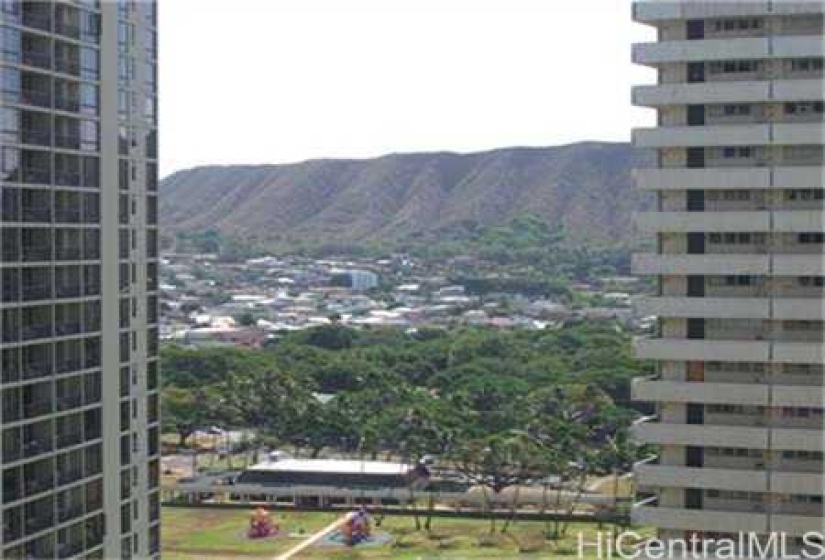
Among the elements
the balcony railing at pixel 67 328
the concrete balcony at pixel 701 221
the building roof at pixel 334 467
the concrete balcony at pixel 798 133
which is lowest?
the building roof at pixel 334 467

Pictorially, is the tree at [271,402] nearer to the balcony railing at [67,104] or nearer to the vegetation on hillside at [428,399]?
the vegetation on hillside at [428,399]

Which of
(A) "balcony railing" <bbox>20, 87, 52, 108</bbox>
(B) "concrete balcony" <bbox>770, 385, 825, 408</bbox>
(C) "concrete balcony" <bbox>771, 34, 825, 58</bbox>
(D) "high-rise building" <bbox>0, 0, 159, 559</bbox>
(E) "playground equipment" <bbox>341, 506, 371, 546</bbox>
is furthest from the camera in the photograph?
(E) "playground equipment" <bbox>341, 506, 371, 546</bbox>

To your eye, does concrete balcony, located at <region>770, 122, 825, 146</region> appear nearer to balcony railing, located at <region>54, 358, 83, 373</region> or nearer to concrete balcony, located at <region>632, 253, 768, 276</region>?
concrete balcony, located at <region>632, 253, 768, 276</region>

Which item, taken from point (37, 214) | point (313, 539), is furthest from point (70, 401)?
point (313, 539)

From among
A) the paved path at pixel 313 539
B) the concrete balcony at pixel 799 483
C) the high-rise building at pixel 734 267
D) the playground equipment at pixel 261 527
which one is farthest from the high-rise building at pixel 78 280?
the playground equipment at pixel 261 527

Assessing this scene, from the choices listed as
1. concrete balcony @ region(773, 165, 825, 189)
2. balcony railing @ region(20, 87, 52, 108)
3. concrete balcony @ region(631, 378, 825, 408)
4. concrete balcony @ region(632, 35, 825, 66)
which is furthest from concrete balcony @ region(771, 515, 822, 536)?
balcony railing @ region(20, 87, 52, 108)

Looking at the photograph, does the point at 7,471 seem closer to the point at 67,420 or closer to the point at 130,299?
the point at 67,420

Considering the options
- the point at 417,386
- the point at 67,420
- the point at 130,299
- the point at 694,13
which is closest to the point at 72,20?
the point at 130,299
